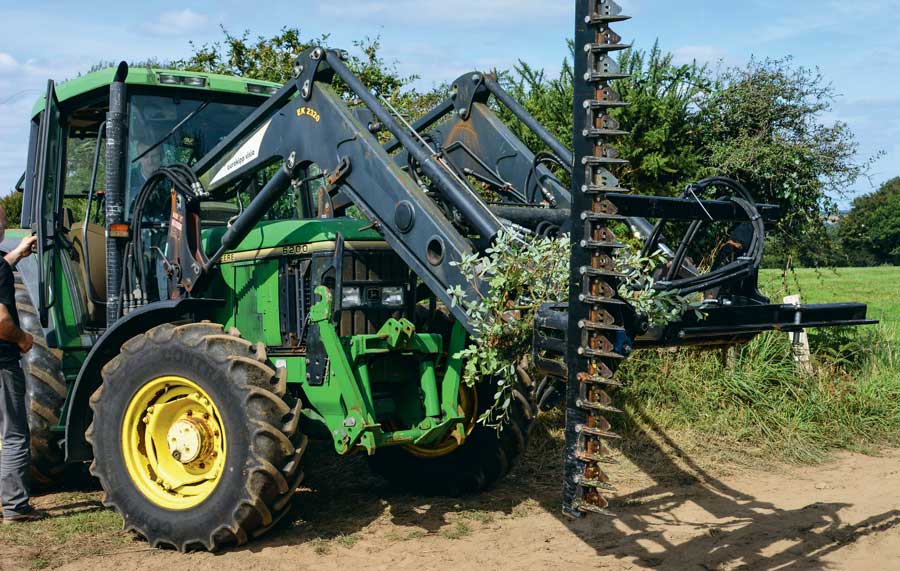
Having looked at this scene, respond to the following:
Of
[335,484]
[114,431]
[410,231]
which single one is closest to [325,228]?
[410,231]

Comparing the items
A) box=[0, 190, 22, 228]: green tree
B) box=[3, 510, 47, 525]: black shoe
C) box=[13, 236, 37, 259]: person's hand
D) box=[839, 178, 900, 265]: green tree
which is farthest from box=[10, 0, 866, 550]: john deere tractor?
box=[839, 178, 900, 265]: green tree

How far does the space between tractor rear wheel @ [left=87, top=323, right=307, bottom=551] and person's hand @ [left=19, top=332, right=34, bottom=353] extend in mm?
766

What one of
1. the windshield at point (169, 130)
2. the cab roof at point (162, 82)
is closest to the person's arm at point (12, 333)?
the windshield at point (169, 130)

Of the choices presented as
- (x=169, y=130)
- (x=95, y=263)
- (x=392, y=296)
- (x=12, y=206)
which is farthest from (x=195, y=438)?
(x=12, y=206)

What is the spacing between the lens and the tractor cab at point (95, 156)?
667 cm

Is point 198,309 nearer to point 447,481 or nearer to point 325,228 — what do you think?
point 325,228

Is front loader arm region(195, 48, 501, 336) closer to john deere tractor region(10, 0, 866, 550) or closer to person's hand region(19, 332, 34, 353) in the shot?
john deere tractor region(10, 0, 866, 550)

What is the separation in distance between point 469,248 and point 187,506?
7.06ft

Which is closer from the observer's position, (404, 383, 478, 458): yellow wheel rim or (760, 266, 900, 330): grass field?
(404, 383, 478, 458): yellow wheel rim

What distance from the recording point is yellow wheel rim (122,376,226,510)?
18.1ft

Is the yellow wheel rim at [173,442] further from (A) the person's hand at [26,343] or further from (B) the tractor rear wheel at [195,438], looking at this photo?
(A) the person's hand at [26,343]

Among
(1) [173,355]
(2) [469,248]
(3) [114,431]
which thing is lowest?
(3) [114,431]

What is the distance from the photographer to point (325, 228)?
594 cm

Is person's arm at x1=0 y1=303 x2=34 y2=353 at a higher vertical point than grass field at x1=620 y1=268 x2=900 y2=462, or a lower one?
higher
